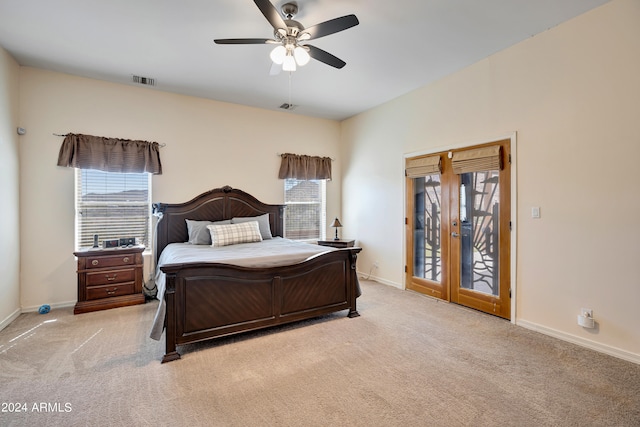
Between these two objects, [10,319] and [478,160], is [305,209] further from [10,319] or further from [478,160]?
[10,319]

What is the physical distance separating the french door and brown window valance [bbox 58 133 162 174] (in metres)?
3.77

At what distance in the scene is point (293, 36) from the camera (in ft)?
Answer: 8.18

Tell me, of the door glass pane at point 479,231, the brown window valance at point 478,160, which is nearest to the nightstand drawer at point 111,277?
the door glass pane at point 479,231

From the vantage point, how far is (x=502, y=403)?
1913 millimetres

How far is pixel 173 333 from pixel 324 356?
1.29 metres

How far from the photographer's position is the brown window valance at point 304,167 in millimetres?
5325

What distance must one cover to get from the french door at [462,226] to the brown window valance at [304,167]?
176 centimetres

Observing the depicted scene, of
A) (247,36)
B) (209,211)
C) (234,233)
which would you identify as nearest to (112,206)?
(209,211)

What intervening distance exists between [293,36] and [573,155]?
109 inches

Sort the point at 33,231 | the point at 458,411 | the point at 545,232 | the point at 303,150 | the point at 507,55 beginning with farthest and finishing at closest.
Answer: the point at 303,150
the point at 33,231
the point at 507,55
the point at 545,232
the point at 458,411

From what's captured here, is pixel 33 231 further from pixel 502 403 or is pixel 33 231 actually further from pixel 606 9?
pixel 606 9

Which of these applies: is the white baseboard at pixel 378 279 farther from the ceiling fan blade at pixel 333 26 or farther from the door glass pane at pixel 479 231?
the ceiling fan blade at pixel 333 26

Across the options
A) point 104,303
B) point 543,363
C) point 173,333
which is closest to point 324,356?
point 173,333

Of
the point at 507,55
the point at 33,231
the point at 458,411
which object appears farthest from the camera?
the point at 33,231
